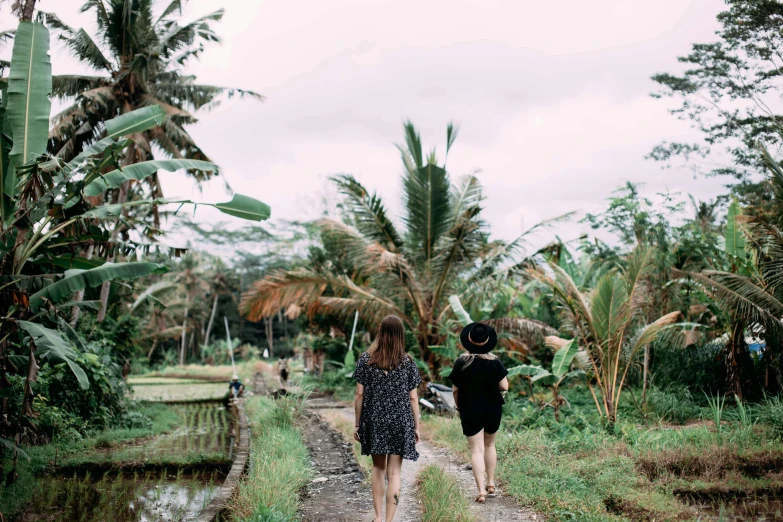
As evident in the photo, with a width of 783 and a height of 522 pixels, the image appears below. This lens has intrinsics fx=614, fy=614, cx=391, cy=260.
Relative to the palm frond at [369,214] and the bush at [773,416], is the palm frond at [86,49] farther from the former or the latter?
the bush at [773,416]

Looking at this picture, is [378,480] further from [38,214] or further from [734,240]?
[734,240]

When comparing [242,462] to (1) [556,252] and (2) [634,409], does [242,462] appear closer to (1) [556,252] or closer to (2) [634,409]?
(2) [634,409]

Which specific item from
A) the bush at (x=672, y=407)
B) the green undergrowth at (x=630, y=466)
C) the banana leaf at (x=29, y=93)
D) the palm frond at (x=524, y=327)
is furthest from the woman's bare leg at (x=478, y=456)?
the palm frond at (x=524, y=327)

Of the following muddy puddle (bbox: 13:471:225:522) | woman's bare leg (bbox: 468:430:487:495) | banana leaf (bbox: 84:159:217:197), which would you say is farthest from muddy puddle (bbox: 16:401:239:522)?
banana leaf (bbox: 84:159:217:197)

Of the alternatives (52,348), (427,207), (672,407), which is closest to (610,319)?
(672,407)

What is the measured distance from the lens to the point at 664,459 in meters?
6.52

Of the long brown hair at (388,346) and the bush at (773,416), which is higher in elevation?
the long brown hair at (388,346)

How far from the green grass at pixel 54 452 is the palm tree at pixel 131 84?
9.16 feet

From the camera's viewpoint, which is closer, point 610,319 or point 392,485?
point 392,485

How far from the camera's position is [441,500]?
197 inches

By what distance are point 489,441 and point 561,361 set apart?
3020mm

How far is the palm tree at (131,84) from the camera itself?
12.9m

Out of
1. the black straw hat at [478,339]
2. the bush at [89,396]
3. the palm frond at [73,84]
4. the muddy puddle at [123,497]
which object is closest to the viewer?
the black straw hat at [478,339]

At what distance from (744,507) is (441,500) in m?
2.94
